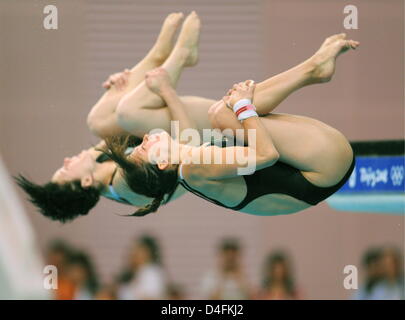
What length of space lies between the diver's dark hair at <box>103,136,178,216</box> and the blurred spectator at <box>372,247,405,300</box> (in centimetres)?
146

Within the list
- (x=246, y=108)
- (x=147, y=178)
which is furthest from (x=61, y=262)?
(x=246, y=108)

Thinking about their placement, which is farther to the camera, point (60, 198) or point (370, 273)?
point (370, 273)

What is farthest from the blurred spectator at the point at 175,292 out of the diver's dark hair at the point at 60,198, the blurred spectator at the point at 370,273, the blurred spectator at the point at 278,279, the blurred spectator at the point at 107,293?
the diver's dark hair at the point at 60,198

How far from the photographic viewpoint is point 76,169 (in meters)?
2.42

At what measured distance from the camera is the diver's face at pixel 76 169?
7.89ft

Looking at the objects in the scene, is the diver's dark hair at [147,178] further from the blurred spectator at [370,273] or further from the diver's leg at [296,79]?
the blurred spectator at [370,273]

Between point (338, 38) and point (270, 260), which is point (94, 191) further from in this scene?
point (270, 260)

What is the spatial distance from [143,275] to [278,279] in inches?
26.2

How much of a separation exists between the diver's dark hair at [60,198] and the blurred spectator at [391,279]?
1447 mm

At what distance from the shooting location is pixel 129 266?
352 cm

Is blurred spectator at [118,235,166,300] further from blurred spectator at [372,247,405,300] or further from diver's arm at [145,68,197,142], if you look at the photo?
diver's arm at [145,68,197,142]

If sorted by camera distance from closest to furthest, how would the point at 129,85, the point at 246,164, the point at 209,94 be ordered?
the point at 246,164, the point at 129,85, the point at 209,94

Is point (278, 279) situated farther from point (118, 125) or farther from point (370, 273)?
point (118, 125)

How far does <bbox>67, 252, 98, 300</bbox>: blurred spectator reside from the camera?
3254 mm
